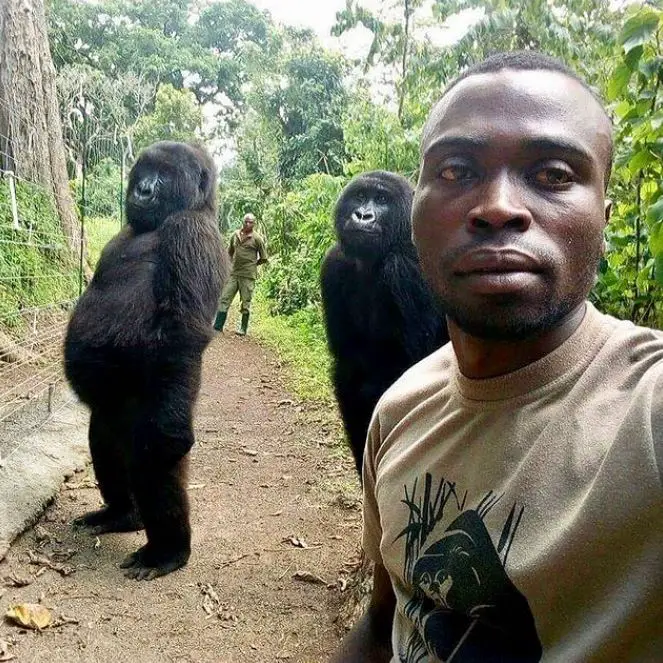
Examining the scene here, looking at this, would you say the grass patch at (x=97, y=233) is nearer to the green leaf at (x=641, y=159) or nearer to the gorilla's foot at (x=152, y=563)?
the gorilla's foot at (x=152, y=563)

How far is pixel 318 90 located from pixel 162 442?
49.4 feet

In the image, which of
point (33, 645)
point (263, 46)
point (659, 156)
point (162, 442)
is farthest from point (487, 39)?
point (263, 46)

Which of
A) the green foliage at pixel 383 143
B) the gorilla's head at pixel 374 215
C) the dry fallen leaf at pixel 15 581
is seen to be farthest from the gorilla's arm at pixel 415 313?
the green foliage at pixel 383 143

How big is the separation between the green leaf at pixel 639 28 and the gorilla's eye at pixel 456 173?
4.48ft

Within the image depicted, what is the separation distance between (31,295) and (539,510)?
19.8 ft

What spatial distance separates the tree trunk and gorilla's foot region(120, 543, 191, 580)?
4.18 m

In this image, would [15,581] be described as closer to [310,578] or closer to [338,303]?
[310,578]

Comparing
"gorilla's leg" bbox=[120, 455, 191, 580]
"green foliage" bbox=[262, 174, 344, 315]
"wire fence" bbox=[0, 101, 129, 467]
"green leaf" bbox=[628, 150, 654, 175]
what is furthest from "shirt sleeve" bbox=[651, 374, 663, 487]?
"green foliage" bbox=[262, 174, 344, 315]

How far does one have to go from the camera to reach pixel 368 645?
153 centimetres

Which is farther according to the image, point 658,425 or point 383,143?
point 383,143

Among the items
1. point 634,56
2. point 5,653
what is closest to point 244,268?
point 5,653

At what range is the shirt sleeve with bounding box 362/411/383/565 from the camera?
1.40m

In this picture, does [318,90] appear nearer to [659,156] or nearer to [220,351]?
[220,351]

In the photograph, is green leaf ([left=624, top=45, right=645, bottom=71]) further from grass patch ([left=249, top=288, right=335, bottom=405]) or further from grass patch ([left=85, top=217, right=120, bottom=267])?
grass patch ([left=85, top=217, right=120, bottom=267])
